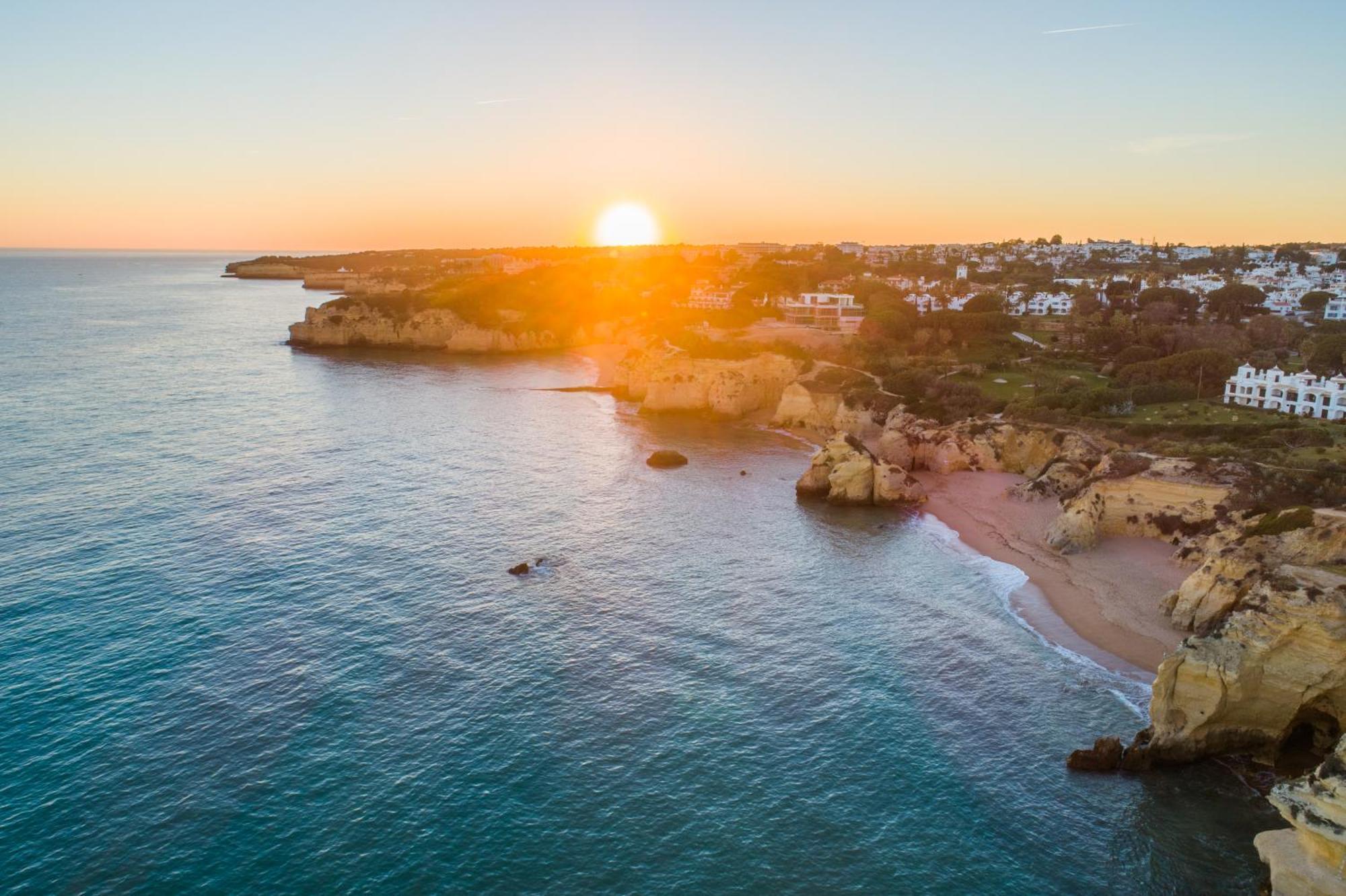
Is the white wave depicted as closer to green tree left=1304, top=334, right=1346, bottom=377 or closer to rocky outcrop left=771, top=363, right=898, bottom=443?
rocky outcrop left=771, top=363, right=898, bottom=443

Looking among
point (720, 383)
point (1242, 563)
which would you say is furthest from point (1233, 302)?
point (1242, 563)

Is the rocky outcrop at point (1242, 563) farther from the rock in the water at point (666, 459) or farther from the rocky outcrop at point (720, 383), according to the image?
the rocky outcrop at point (720, 383)

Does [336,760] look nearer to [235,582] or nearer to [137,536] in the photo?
[235,582]

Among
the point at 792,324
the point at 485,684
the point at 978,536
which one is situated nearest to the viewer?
the point at 485,684

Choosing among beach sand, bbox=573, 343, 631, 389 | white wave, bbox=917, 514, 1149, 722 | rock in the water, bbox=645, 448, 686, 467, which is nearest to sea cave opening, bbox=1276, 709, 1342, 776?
white wave, bbox=917, 514, 1149, 722

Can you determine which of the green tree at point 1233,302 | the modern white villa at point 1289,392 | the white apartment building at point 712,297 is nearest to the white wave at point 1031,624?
the modern white villa at point 1289,392

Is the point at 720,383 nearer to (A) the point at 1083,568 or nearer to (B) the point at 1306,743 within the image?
(A) the point at 1083,568

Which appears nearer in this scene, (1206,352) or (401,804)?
(401,804)

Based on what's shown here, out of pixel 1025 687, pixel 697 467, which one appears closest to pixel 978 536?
pixel 1025 687
